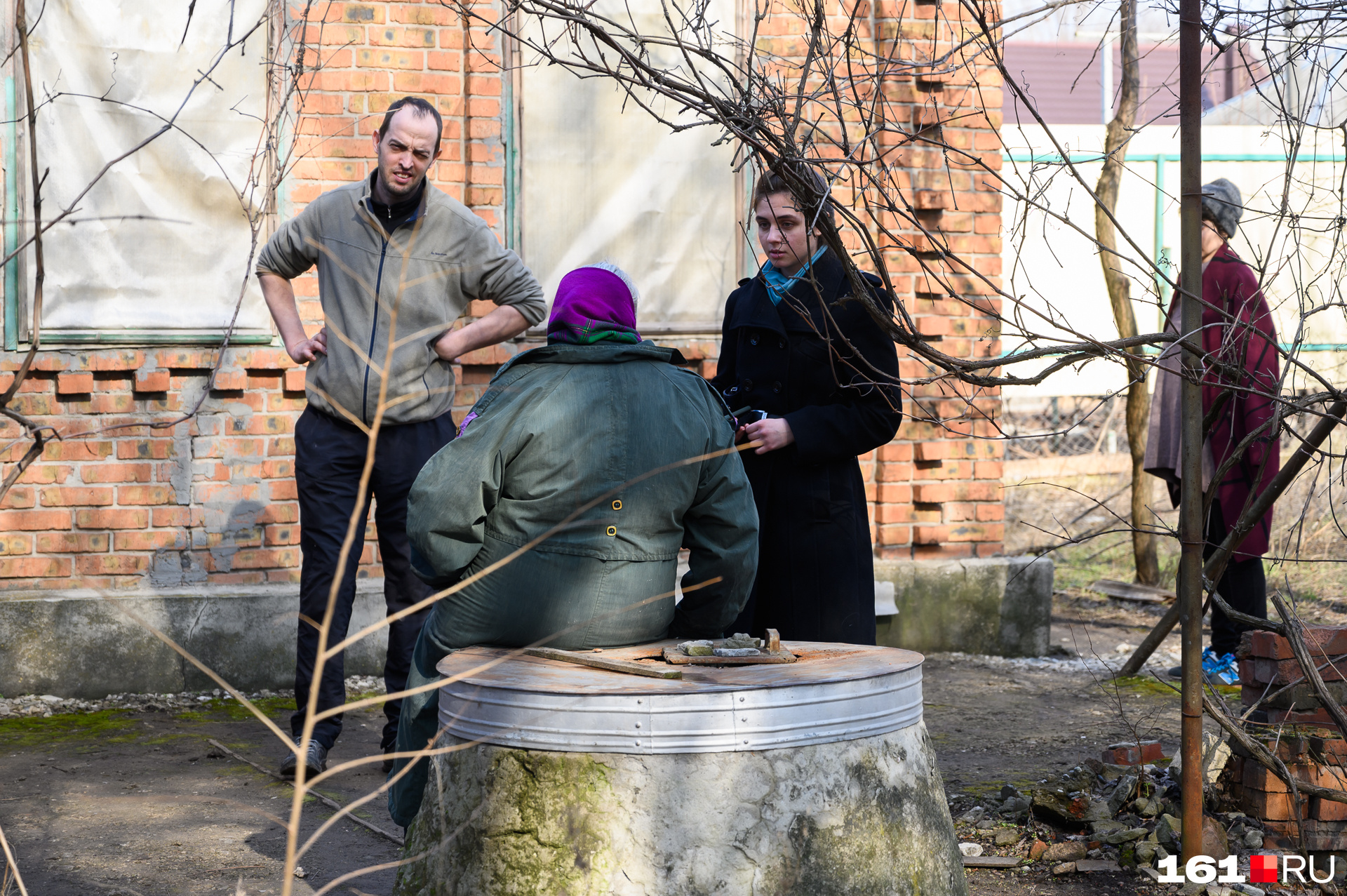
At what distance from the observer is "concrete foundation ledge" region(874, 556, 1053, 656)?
6.15m

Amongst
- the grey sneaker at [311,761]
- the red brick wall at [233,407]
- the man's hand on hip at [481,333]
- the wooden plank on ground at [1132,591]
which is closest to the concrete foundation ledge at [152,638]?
the red brick wall at [233,407]

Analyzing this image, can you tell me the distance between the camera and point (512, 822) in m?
2.23

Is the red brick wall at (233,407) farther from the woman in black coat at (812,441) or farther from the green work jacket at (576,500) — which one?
the green work jacket at (576,500)

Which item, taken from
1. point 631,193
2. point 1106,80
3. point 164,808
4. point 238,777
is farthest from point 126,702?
point 1106,80

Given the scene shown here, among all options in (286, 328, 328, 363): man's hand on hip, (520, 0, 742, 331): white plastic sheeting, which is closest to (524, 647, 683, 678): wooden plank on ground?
(286, 328, 328, 363): man's hand on hip

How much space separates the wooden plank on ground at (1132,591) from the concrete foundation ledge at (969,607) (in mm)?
1601

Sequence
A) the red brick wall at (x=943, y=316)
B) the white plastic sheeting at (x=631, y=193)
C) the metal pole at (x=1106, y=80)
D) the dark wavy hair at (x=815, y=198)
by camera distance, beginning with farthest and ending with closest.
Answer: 1. the red brick wall at (x=943, y=316)
2. the white plastic sheeting at (x=631, y=193)
3. the metal pole at (x=1106, y=80)
4. the dark wavy hair at (x=815, y=198)

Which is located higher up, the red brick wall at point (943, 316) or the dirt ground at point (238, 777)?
the red brick wall at point (943, 316)

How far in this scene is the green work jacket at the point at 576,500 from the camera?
2.57 m

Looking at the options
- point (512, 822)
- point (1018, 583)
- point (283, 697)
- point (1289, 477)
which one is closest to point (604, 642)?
point (512, 822)

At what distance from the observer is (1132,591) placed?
25.7 ft

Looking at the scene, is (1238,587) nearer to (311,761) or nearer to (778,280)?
(778,280)

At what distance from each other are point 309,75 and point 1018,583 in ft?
13.9

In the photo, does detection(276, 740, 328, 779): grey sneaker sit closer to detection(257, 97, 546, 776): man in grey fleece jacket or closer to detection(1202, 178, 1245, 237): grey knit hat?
detection(257, 97, 546, 776): man in grey fleece jacket
